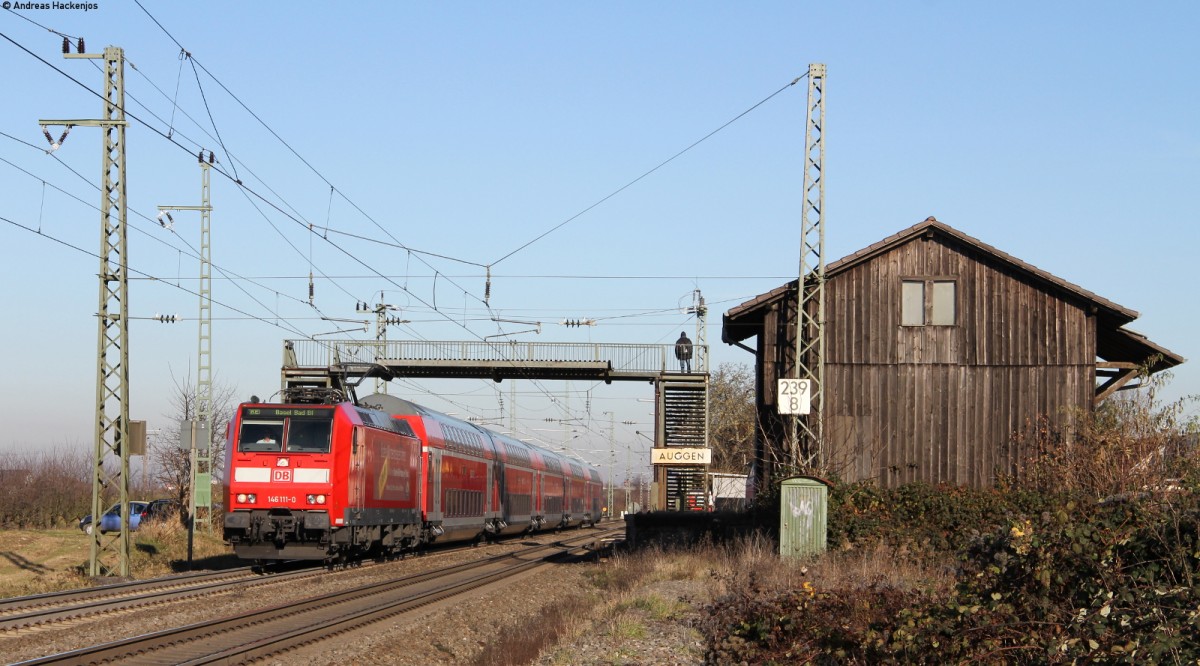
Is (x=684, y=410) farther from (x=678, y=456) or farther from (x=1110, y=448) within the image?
(x=1110, y=448)

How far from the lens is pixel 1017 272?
26188 millimetres

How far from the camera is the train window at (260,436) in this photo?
22.9 meters

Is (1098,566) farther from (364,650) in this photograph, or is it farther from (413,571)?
(413,571)

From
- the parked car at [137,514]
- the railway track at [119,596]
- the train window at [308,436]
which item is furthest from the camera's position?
the parked car at [137,514]

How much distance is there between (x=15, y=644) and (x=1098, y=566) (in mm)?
11338

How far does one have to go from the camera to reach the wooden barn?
2591 cm

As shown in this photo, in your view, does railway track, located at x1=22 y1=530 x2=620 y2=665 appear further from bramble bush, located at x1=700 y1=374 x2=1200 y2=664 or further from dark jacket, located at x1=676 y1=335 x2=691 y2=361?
dark jacket, located at x1=676 y1=335 x2=691 y2=361

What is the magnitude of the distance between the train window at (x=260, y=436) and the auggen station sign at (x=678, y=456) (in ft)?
58.5

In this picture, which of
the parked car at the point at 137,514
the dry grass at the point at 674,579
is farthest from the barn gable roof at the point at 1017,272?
the parked car at the point at 137,514

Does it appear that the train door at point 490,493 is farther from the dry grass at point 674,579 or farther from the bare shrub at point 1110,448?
the bare shrub at point 1110,448

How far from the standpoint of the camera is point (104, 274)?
22.2 m

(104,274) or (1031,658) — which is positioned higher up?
(104,274)

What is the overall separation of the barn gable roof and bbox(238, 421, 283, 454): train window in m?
10.5

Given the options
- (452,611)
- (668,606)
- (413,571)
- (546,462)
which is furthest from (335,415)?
(546,462)
